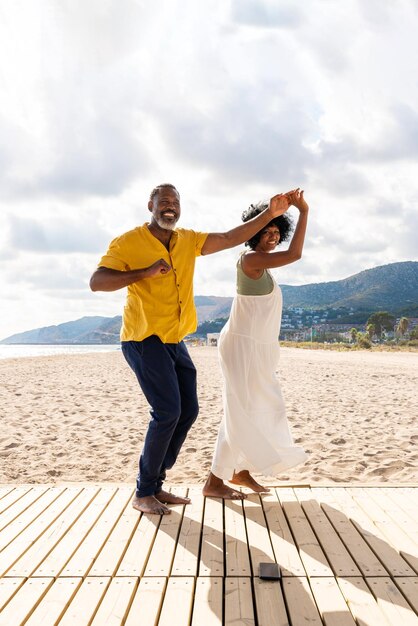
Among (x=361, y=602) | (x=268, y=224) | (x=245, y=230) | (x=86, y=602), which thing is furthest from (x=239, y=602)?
(x=268, y=224)

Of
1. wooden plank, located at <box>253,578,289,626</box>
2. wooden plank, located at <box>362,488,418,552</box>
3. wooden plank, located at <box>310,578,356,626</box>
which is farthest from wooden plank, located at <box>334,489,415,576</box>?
wooden plank, located at <box>253,578,289,626</box>

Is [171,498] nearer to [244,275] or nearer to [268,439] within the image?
[268,439]

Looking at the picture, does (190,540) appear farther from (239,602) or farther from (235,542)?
(239,602)

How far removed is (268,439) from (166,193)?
187 centimetres

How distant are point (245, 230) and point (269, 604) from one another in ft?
7.66

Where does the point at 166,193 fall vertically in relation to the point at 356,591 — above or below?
above

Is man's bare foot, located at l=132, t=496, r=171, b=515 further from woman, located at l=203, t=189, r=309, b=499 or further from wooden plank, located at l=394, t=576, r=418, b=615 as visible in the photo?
wooden plank, located at l=394, t=576, r=418, b=615

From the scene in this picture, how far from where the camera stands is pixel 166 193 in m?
3.92

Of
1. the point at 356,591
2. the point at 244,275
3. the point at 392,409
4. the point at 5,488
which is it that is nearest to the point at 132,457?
the point at 5,488

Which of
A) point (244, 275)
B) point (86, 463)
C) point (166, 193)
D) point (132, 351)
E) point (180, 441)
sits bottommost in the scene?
point (86, 463)

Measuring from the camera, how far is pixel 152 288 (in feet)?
12.6

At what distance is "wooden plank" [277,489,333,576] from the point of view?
117 inches

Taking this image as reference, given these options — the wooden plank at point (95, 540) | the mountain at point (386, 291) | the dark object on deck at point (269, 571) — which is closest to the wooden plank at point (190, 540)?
the dark object on deck at point (269, 571)

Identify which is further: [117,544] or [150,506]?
[150,506]
